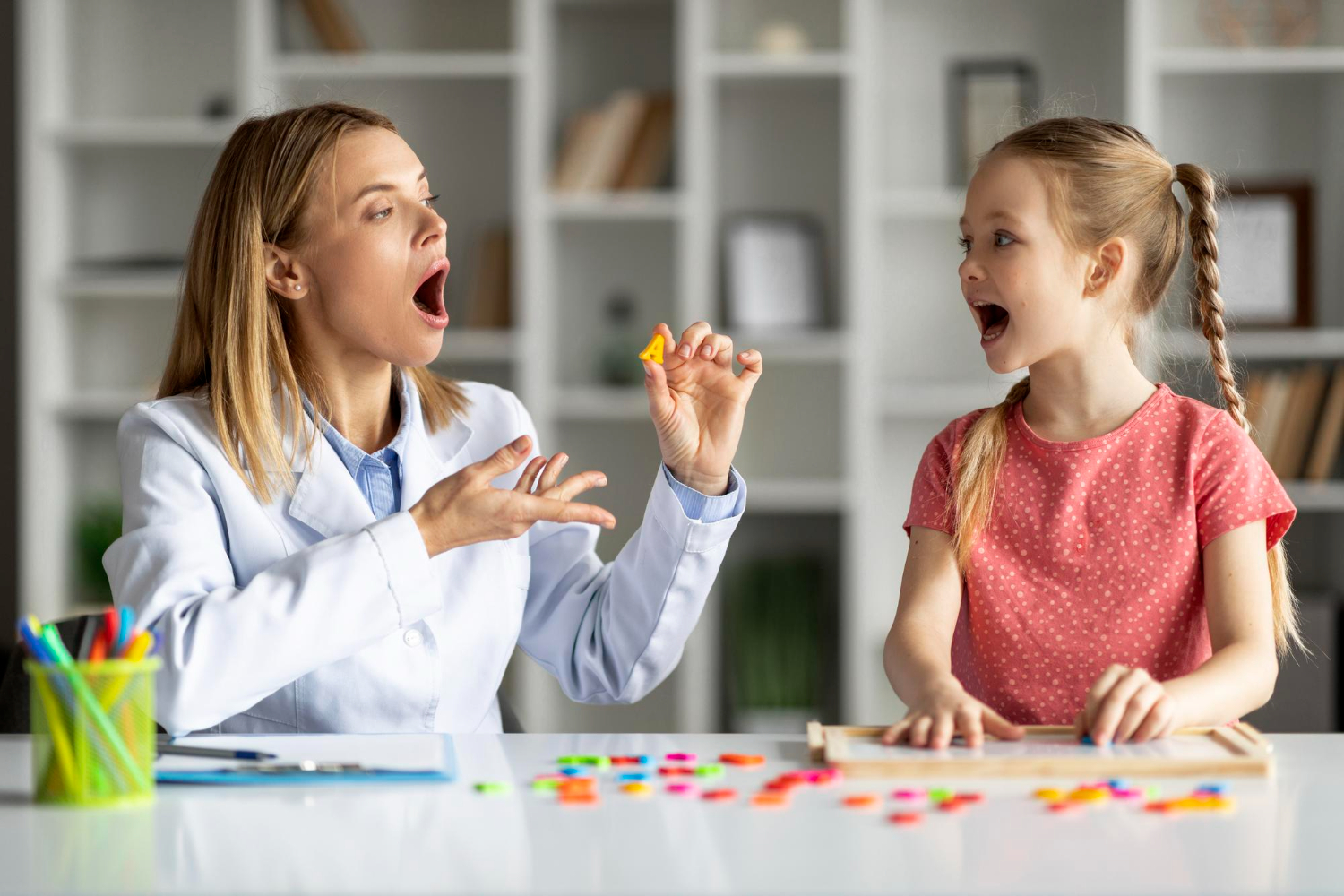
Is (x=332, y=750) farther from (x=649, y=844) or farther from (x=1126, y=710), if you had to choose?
(x=1126, y=710)

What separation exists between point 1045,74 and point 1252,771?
2.55 meters

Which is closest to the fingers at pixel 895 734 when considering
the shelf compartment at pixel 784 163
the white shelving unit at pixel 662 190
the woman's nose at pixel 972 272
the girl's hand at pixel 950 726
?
the girl's hand at pixel 950 726

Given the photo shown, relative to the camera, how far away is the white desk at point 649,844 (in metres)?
0.74

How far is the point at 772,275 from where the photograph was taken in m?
3.20

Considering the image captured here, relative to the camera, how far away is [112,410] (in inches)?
125

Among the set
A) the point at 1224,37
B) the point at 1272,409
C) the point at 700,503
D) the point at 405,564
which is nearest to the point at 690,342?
the point at 700,503

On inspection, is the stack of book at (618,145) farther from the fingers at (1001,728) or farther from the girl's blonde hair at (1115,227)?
the fingers at (1001,728)

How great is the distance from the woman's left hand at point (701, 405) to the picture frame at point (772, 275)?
1.80 m

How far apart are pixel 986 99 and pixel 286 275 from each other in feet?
7.22

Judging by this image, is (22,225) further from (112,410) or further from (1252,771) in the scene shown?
(1252,771)

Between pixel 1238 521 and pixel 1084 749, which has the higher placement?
pixel 1238 521

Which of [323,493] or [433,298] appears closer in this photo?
[323,493]

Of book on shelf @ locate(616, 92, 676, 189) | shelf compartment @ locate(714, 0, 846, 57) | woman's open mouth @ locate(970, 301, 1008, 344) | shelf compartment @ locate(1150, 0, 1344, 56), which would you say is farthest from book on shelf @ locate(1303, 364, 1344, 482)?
woman's open mouth @ locate(970, 301, 1008, 344)

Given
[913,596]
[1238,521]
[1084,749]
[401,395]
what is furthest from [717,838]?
[401,395]
